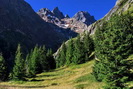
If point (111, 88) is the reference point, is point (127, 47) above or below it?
above

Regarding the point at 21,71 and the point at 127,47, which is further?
the point at 21,71

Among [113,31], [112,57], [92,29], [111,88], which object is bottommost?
[111,88]

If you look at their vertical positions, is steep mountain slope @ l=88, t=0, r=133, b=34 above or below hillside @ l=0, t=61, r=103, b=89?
above

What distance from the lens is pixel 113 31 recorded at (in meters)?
22.5

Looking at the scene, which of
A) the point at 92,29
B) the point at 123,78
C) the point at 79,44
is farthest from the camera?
the point at 92,29

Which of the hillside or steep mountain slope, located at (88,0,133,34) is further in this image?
steep mountain slope, located at (88,0,133,34)

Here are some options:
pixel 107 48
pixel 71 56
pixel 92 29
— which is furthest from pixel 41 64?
pixel 92 29

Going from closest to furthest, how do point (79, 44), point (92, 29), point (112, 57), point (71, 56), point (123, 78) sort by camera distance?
point (123, 78) < point (112, 57) < point (79, 44) < point (71, 56) < point (92, 29)

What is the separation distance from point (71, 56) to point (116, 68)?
68.1 meters

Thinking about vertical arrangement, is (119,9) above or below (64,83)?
above

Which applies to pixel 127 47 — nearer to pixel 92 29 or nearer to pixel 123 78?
pixel 123 78

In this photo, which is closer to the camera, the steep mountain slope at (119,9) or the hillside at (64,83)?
the hillside at (64,83)

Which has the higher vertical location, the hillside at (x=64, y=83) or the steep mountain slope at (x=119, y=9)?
the steep mountain slope at (x=119, y=9)

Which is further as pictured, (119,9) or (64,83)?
(119,9)
